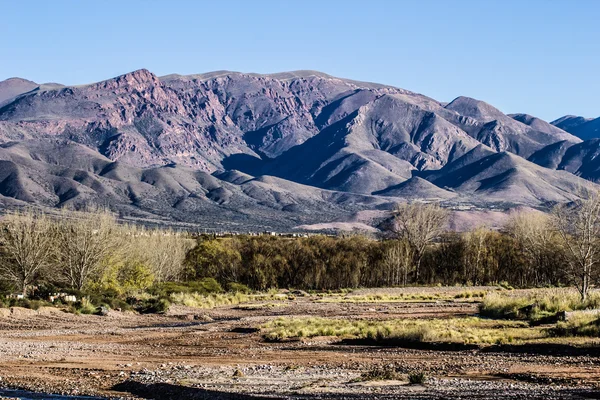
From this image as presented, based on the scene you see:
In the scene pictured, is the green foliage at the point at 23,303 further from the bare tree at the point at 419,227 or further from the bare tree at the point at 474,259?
the bare tree at the point at 474,259

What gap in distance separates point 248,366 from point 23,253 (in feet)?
115

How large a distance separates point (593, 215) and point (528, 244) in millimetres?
42072

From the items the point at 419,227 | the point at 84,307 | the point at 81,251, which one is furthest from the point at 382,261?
the point at 84,307

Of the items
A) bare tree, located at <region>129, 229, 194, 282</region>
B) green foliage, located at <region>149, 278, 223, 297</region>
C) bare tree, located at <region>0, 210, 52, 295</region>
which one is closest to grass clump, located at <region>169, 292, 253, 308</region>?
green foliage, located at <region>149, 278, 223, 297</region>

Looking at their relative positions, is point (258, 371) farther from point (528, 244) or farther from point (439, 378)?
point (528, 244)

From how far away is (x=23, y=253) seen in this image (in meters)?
59.0

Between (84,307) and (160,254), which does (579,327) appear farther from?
(160,254)

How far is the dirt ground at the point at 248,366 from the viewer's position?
22.6 metres

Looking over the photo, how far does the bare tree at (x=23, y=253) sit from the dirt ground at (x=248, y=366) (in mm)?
13034

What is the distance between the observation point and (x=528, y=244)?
314 feet

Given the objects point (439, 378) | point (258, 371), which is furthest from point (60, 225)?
point (439, 378)

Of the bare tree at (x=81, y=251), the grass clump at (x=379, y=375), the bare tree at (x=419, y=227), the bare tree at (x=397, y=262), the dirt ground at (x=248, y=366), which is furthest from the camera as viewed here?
the bare tree at (x=419, y=227)

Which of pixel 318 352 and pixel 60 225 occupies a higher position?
pixel 60 225

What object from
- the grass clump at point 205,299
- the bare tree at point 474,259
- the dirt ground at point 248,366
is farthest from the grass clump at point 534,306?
the bare tree at point 474,259
